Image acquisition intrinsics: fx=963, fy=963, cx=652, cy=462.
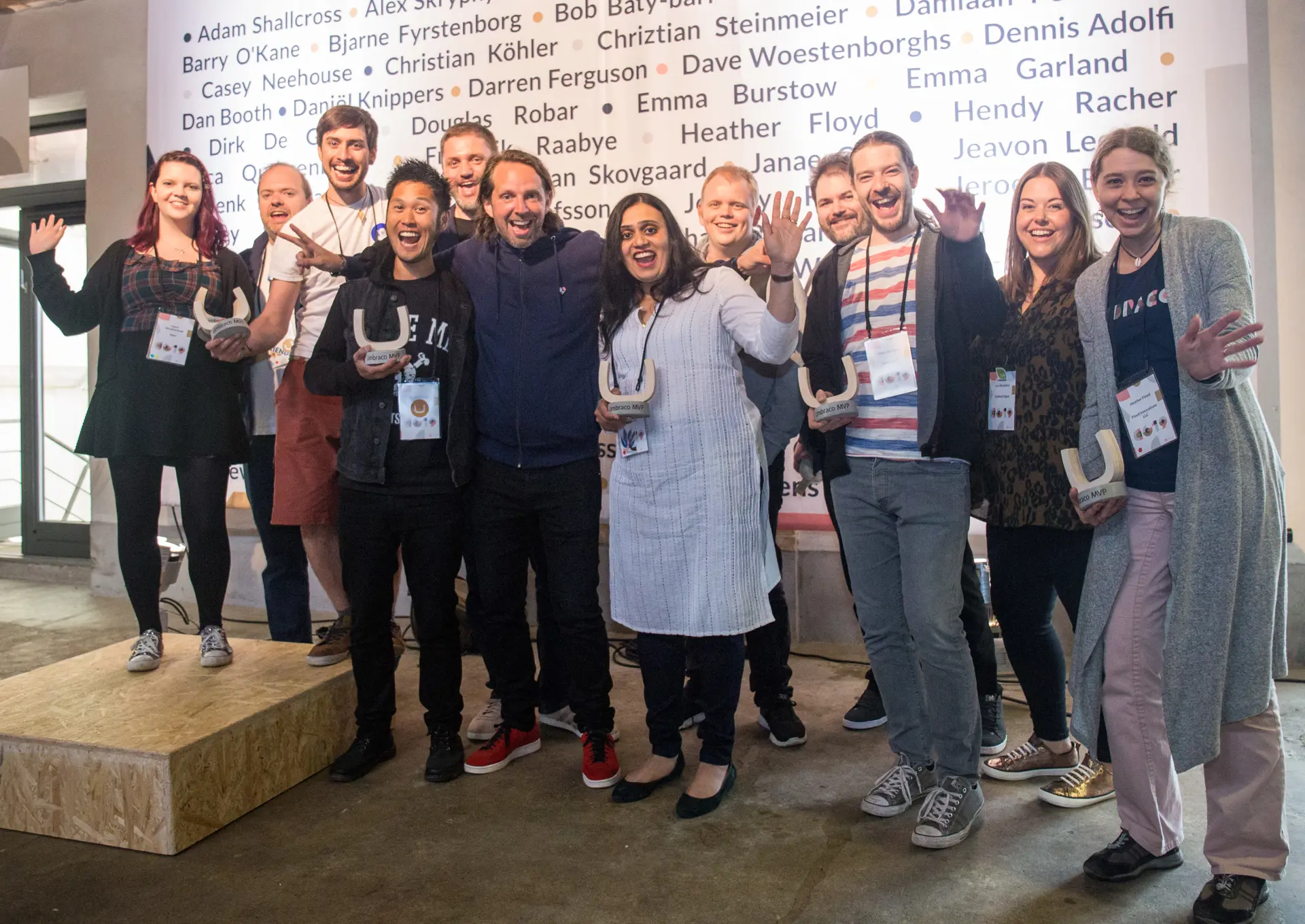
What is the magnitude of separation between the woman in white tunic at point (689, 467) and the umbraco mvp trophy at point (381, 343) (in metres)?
0.52

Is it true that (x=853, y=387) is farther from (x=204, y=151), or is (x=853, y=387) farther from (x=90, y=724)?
(x=204, y=151)

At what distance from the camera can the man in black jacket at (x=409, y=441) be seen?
8.27 feet

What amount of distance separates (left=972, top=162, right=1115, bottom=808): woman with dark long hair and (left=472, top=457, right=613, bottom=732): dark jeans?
3.30 feet

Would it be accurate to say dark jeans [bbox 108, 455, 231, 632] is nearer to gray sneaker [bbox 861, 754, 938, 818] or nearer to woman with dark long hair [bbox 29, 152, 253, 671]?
woman with dark long hair [bbox 29, 152, 253, 671]

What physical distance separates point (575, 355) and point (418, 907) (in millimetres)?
1349

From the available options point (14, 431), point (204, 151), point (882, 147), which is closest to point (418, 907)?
point (882, 147)

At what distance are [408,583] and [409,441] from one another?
0.39 metres

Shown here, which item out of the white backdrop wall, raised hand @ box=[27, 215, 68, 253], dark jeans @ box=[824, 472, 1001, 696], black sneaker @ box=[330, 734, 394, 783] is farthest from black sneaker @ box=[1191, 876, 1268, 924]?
raised hand @ box=[27, 215, 68, 253]

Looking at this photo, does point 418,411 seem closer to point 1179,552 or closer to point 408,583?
point 408,583

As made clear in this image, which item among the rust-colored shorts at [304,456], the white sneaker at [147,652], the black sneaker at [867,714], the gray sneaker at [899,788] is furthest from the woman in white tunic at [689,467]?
the white sneaker at [147,652]

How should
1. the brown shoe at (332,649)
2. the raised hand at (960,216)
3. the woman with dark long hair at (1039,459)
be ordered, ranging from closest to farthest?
1. the raised hand at (960,216)
2. the woman with dark long hair at (1039,459)
3. the brown shoe at (332,649)

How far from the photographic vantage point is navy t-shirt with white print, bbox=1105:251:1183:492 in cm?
189

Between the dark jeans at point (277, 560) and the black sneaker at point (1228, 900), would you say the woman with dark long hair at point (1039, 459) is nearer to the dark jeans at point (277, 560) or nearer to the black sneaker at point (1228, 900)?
the black sneaker at point (1228, 900)

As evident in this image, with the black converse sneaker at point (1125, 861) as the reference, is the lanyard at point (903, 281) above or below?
above
